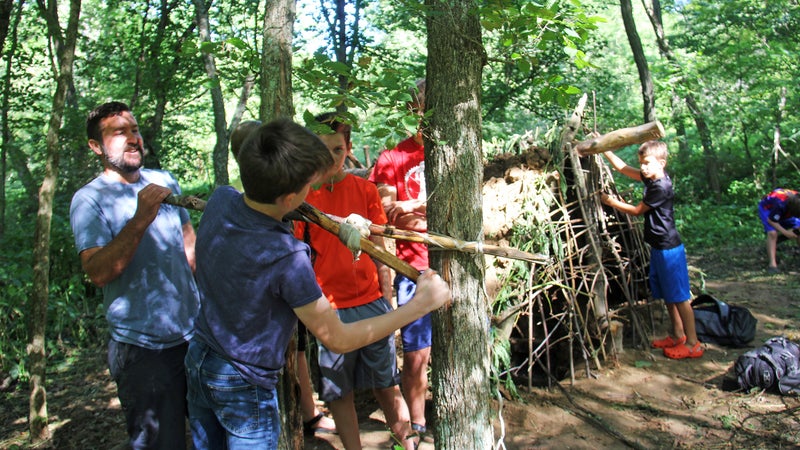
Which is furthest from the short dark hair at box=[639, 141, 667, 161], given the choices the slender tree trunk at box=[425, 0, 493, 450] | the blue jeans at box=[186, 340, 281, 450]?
the blue jeans at box=[186, 340, 281, 450]

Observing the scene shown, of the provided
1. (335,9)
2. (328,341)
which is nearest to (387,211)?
(328,341)

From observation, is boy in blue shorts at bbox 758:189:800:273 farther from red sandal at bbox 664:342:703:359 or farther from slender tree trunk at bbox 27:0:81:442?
slender tree trunk at bbox 27:0:81:442

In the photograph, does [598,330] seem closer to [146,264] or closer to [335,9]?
[146,264]

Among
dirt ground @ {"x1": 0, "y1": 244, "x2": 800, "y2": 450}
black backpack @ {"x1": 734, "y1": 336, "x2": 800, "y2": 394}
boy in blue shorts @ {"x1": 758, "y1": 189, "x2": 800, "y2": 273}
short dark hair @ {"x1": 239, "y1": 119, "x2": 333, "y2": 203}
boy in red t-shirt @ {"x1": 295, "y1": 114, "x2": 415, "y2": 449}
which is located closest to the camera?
short dark hair @ {"x1": 239, "y1": 119, "x2": 333, "y2": 203}

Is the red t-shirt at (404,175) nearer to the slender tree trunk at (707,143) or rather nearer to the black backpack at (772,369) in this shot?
the black backpack at (772,369)

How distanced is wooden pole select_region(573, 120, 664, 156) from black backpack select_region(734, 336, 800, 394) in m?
1.94

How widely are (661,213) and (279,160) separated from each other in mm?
4372

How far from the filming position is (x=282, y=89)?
2645mm

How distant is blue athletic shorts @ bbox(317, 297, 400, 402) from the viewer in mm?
3248

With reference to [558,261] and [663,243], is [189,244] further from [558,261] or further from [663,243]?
[663,243]

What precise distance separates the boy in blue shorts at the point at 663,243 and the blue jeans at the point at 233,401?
4052 millimetres

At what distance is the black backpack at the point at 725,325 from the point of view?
220 inches

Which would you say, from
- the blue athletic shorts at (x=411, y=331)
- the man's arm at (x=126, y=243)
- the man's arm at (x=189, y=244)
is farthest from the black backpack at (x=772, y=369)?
the man's arm at (x=126, y=243)

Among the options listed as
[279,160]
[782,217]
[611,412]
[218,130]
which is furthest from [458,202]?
[782,217]
